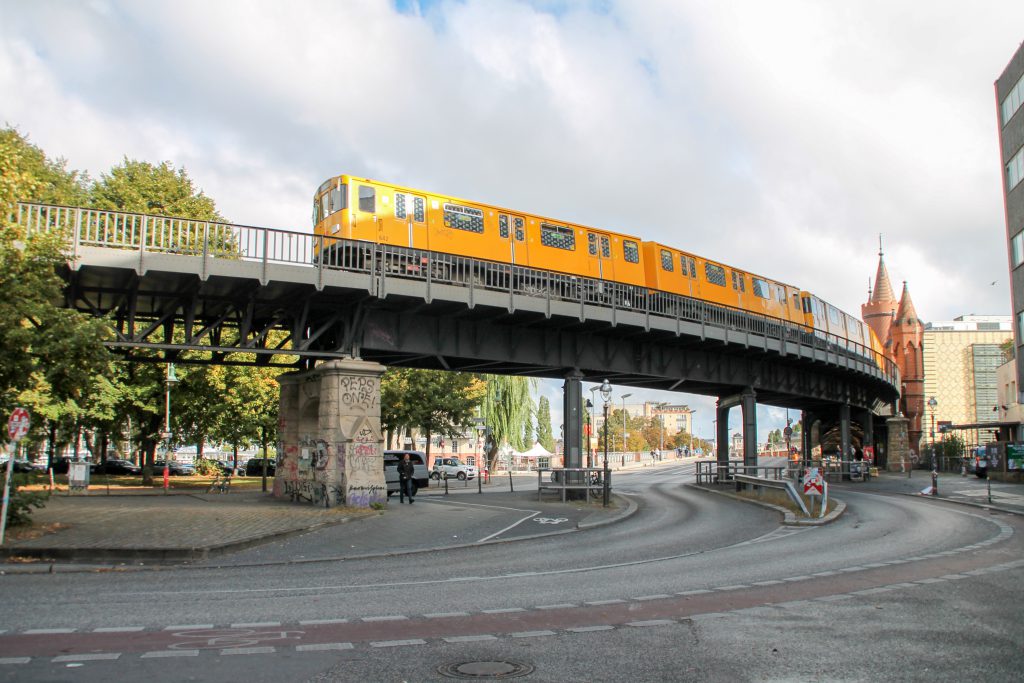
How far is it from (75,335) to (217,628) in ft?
32.5

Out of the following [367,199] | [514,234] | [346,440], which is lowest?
[346,440]

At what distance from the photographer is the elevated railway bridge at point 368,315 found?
66.7ft

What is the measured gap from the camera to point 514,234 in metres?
27.6

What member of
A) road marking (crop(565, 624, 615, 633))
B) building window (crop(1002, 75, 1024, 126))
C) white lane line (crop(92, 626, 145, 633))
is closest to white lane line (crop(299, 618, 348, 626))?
white lane line (crop(92, 626, 145, 633))

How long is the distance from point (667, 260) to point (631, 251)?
2258 mm

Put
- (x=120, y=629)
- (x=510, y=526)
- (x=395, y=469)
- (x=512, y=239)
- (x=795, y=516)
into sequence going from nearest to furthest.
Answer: (x=120, y=629)
(x=510, y=526)
(x=795, y=516)
(x=512, y=239)
(x=395, y=469)

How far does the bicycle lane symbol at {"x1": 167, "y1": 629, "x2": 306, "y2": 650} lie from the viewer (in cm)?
764

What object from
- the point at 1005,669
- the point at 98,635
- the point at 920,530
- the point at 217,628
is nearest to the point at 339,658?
the point at 217,628

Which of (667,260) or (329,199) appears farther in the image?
(667,260)

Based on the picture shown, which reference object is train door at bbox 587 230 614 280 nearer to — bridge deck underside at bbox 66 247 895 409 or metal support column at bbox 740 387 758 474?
bridge deck underside at bbox 66 247 895 409

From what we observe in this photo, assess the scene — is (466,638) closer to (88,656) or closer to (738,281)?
(88,656)

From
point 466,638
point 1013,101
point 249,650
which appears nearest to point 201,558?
point 249,650

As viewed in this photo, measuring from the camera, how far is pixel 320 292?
70.4ft

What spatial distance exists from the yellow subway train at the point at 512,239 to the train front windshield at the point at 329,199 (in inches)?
1.2
